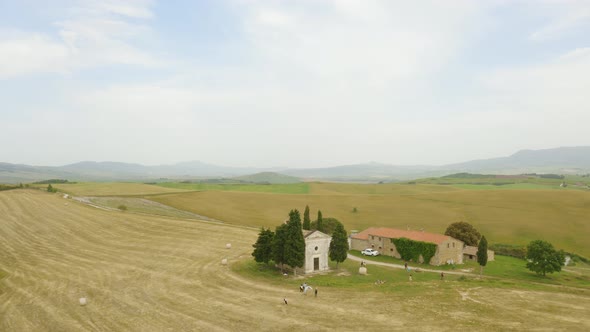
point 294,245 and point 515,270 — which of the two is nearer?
point 294,245

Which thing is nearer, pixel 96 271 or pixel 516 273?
pixel 96 271

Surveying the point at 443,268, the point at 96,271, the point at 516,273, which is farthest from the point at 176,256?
the point at 516,273

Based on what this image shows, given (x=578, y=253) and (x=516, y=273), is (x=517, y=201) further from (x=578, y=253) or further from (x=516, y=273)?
(x=516, y=273)

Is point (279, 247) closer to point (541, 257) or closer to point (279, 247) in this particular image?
point (279, 247)

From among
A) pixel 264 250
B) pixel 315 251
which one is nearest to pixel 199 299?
pixel 264 250

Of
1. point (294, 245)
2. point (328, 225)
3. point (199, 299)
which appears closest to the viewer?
point (199, 299)

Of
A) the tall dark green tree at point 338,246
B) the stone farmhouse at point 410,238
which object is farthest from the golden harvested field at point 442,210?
the tall dark green tree at point 338,246
